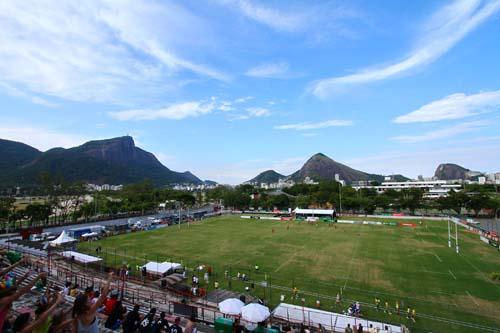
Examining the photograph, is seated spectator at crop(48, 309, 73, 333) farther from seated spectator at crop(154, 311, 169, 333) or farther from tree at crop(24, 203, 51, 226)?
tree at crop(24, 203, 51, 226)

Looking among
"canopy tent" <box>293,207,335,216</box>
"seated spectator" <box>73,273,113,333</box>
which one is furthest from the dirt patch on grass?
"canopy tent" <box>293,207,335,216</box>

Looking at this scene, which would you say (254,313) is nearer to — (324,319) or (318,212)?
(324,319)

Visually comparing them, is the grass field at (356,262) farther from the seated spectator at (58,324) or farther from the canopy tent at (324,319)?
the seated spectator at (58,324)

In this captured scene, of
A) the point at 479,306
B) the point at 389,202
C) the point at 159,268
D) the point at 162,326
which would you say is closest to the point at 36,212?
the point at 159,268

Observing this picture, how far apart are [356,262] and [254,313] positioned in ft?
64.5

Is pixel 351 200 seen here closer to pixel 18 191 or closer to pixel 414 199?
pixel 414 199

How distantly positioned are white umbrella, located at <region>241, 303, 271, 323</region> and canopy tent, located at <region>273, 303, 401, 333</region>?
7.25 ft

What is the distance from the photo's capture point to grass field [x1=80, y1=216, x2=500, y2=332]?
20734 mm

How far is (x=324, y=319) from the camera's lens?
16.5 m

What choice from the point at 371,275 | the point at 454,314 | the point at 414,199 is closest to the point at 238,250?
the point at 371,275

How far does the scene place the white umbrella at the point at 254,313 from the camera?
1492 centimetres

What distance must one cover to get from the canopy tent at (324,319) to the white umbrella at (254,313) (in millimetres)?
2209

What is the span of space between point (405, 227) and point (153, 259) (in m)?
46.6

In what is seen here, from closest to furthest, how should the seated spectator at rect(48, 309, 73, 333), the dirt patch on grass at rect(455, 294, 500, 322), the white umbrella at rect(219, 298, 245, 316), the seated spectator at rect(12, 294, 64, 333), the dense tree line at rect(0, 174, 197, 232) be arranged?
the seated spectator at rect(12, 294, 64, 333) → the seated spectator at rect(48, 309, 73, 333) → the white umbrella at rect(219, 298, 245, 316) → the dirt patch on grass at rect(455, 294, 500, 322) → the dense tree line at rect(0, 174, 197, 232)
